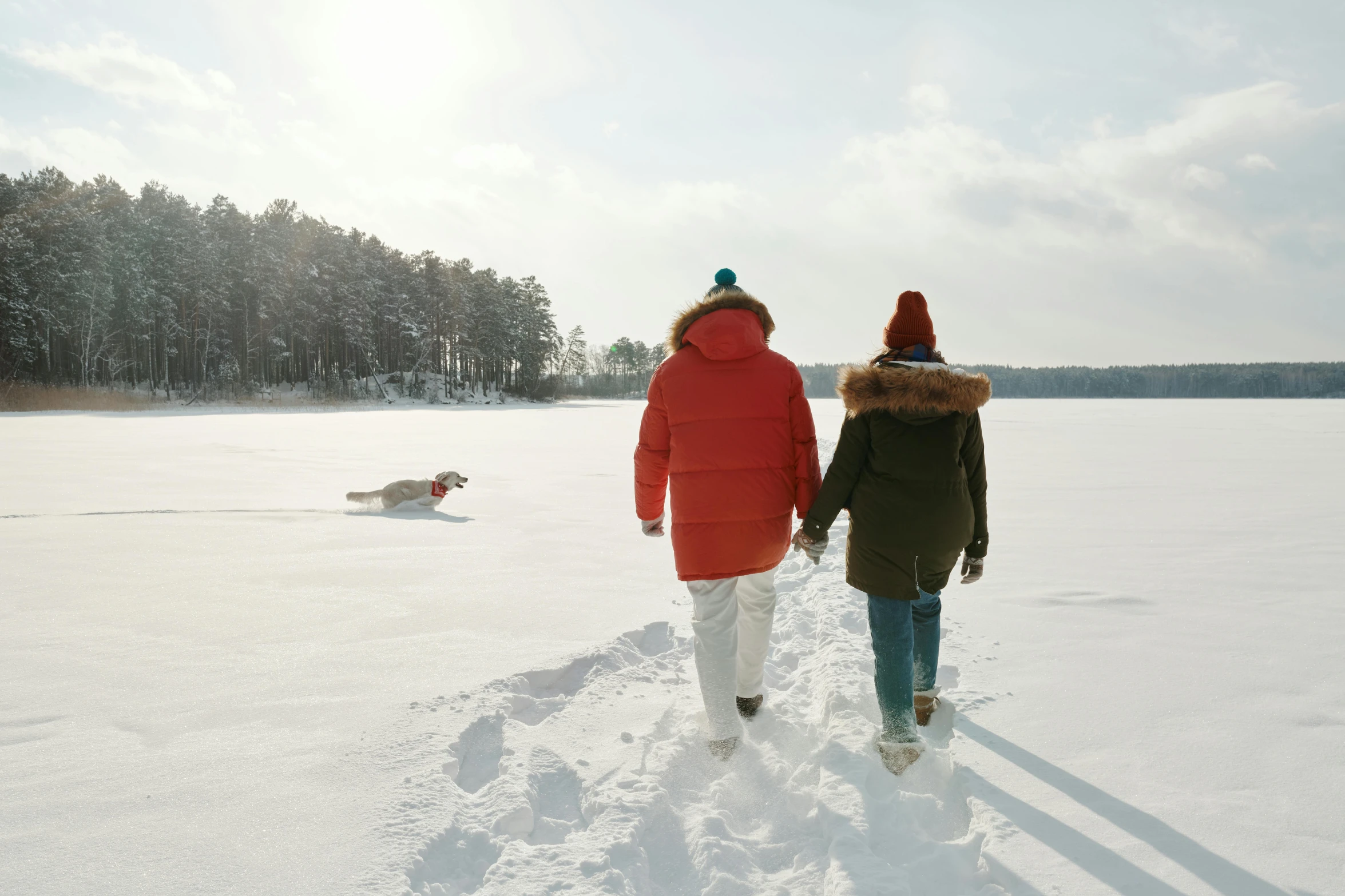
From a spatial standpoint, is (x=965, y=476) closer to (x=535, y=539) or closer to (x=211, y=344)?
(x=535, y=539)

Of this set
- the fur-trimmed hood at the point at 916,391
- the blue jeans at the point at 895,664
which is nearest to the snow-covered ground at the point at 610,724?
the blue jeans at the point at 895,664

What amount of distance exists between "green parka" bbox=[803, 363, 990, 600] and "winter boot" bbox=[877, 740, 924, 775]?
1.84ft

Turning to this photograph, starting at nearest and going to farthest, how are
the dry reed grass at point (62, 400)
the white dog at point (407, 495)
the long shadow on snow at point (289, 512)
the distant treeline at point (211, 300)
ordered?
the long shadow on snow at point (289, 512)
the white dog at point (407, 495)
the dry reed grass at point (62, 400)
the distant treeline at point (211, 300)

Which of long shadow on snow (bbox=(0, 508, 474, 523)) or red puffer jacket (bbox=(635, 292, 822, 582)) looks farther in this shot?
long shadow on snow (bbox=(0, 508, 474, 523))

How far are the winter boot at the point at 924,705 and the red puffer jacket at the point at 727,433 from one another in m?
0.87

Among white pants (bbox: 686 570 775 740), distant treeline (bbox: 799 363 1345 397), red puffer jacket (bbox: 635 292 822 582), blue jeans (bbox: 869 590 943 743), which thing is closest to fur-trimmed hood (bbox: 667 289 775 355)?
red puffer jacket (bbox: 635 292 822 582)

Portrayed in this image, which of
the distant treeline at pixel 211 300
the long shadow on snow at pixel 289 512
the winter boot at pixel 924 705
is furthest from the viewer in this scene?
the distant treeline at pixel 211 300

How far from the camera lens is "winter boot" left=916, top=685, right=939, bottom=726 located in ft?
9.87

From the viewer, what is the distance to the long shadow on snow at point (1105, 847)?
198 cm

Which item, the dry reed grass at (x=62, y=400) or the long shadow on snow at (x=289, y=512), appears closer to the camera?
the long shadow on snow at (x=289, y=512)

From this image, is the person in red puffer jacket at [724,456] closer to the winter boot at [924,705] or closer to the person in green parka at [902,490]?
the person in green parka at [902,490]

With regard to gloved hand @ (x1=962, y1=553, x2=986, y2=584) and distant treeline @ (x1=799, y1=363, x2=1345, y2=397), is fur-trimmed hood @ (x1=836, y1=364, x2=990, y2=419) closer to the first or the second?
gloved hand @ (x1=962, y1=553, x2=986, y2=584)

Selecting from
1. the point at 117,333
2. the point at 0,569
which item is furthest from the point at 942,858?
the point at 117,333

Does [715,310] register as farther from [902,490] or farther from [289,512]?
[289,512]
